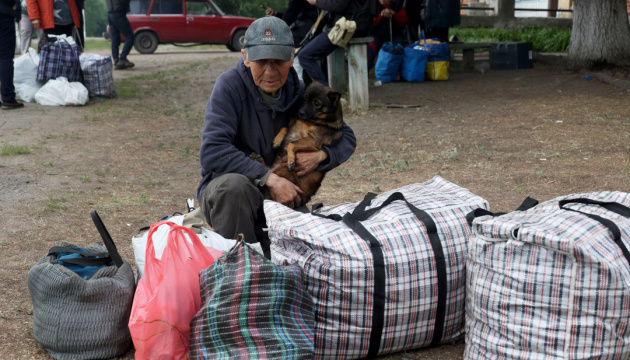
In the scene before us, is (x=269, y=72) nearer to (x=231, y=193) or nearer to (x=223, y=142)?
(x=223, y=142)

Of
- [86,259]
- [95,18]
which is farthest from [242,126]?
[95,18]

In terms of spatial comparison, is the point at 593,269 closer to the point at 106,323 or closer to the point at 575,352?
the point at 575,352

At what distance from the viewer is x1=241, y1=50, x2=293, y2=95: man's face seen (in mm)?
3070

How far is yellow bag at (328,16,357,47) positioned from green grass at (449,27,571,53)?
6.97m

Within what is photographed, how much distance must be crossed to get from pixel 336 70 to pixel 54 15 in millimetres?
4769

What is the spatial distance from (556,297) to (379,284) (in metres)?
0.66

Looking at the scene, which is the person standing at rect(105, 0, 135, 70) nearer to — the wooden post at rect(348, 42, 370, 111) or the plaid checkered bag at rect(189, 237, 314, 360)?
the wooden post at rect(348, 42, 370, 111)

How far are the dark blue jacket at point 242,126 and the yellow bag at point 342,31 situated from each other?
14.9 ft

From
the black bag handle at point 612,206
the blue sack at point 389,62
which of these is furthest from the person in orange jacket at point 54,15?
the black bag handle at point 612,206

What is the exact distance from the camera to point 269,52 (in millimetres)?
2982

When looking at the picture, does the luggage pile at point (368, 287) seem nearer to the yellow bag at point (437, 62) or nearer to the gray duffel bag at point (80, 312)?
the gray duffel bag at point (80, 312)

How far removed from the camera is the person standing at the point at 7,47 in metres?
7.60

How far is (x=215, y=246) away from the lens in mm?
2807

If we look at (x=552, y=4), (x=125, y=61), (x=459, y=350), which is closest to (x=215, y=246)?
(x=459, y=350)
